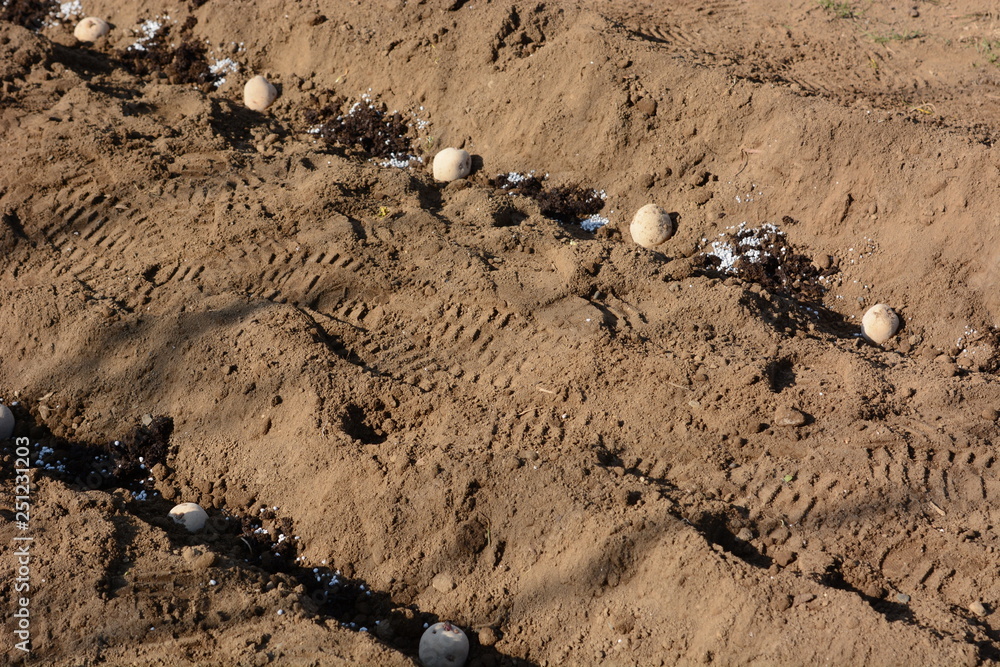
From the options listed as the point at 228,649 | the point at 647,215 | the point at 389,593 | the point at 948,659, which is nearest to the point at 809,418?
the point at 948,659

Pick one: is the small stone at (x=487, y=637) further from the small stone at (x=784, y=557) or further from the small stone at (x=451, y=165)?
the small stone at (x=451, y=165)

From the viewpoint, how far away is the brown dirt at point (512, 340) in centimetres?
408

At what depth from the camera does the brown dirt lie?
4.08 metres

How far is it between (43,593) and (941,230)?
5817mm

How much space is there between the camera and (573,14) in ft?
23.4

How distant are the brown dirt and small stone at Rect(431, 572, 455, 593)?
5 cm

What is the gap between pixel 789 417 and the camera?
4.75 meters

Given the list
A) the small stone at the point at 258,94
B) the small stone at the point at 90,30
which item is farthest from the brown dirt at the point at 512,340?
the small stone at the point at 90,30

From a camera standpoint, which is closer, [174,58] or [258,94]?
[258,94]

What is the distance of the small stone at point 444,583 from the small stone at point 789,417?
197 centimetres

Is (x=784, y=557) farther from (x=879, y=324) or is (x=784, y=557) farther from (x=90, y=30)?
(x=90, y=30)

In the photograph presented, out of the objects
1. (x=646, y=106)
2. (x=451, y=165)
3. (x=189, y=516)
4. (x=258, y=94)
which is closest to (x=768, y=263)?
(x=646, y=106)

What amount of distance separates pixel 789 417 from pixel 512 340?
5.35 feet

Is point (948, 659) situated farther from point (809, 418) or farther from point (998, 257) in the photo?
point (998, 257)
